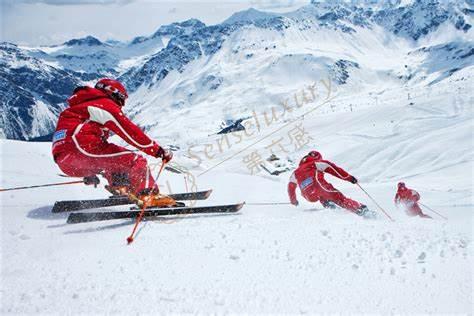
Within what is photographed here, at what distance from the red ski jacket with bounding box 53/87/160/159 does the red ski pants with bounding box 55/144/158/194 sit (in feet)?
0.58

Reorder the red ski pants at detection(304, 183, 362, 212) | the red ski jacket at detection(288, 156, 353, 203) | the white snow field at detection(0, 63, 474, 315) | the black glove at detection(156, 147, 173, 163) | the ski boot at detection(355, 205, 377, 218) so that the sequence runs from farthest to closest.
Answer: the red ski jacket at detection(288, 156, 353, 203) < the red ski pants at detection(304, 183, 362, 212) < the ski boot at detection(355, 205, 377, 218) < the black glove at detection(156, 147, 173, 163) < the white snow field at detection(0, 63, 474, 315)

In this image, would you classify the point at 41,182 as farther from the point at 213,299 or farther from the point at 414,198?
the point at 414,198

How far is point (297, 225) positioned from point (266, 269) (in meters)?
1.76

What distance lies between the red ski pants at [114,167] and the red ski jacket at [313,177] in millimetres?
3761

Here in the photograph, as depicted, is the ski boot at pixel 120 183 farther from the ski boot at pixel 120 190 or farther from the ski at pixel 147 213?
the ski at pixel 147 213

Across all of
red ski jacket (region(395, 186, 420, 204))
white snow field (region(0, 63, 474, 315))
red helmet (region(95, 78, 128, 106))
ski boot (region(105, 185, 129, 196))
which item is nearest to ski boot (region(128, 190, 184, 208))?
ski boot (region(105, 185, 129, 196))

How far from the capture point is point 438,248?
4.02 metres

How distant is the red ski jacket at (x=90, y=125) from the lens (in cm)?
587

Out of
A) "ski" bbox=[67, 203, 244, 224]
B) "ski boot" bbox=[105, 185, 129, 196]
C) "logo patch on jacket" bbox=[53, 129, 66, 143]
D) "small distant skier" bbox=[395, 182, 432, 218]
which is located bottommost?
"small distant skier" bbox=[395, 182, 432, 218]

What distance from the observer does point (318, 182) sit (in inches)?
337

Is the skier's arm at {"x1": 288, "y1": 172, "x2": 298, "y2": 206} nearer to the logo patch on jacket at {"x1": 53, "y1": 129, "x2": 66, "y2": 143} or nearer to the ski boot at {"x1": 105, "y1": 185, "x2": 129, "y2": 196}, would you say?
the ski boot at {"x1": 105, "y1": 185, "x2": 129, "y2": 196}

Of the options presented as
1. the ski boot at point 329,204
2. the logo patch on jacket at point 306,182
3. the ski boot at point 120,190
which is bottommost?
the ski boot at point 329,204

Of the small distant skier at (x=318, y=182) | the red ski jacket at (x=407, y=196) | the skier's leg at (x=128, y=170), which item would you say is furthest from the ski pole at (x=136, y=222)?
the red ski jacket at (x=407, y=196)

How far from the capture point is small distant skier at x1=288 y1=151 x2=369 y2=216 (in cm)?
827
